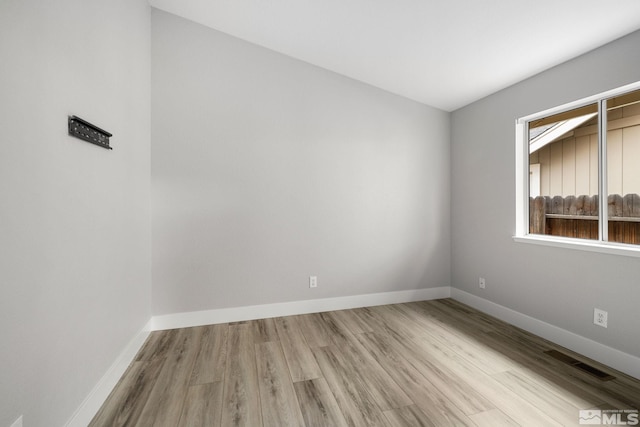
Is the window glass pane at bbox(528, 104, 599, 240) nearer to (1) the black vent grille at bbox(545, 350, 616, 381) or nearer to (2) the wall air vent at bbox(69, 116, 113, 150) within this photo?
(1) the black vent grille at bbox(545, 350, 616, 381)

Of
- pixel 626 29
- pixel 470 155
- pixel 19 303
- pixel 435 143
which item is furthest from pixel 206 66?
pixel 626 29

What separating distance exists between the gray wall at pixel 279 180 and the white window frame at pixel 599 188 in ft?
2.94

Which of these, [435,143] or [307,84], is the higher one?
[307,84]

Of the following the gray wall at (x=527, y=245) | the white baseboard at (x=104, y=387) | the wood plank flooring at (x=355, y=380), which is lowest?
the wood plank flooring at (x=355, y=380)

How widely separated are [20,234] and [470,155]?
373 cm

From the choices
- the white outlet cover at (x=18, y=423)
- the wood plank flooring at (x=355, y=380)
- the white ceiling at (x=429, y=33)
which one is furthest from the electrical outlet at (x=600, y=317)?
the white outlet cover at (x=18, y=423)

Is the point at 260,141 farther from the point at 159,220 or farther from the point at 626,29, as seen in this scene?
the point at 626,29

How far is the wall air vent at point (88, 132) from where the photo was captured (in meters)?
1.43

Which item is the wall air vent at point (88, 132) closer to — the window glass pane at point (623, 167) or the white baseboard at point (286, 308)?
the white baseboard at point (286, 308)

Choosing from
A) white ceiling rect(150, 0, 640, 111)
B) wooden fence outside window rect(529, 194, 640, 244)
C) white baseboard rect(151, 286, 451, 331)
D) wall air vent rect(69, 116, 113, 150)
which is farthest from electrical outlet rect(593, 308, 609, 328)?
wall air vent rect(69, 116, 113, 150)

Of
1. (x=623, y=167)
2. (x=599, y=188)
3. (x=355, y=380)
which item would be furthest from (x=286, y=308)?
(x=623, y=167)

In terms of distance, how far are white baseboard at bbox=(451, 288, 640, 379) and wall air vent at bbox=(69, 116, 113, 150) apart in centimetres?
368

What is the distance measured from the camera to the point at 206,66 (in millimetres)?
2766

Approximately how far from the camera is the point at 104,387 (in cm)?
171
